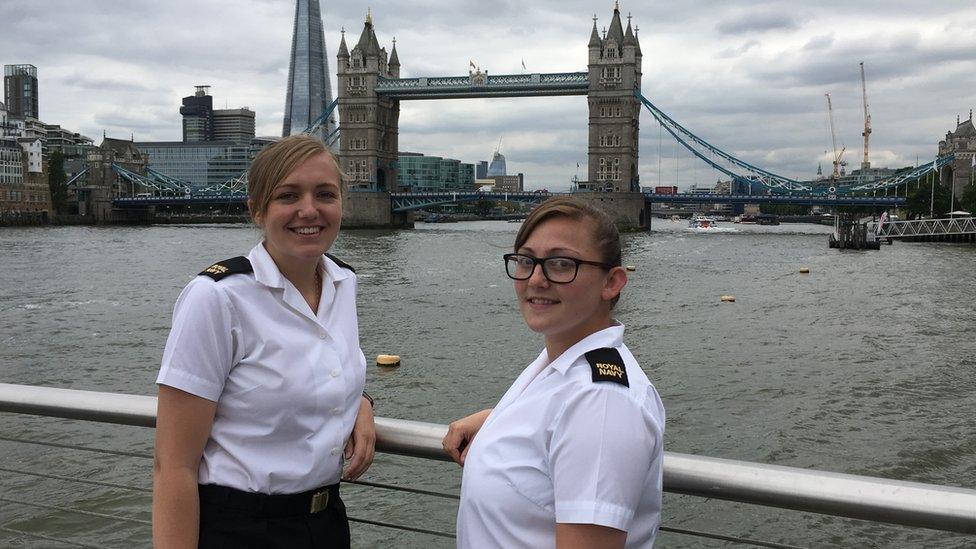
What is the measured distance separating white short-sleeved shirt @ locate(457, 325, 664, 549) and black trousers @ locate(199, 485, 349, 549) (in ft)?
1.20

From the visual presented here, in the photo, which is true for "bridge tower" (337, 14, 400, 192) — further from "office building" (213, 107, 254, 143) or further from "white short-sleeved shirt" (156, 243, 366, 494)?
"office building" (213, 107, 254, 143)

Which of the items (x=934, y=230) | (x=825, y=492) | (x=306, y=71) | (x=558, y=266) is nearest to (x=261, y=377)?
(x=558, y=266)

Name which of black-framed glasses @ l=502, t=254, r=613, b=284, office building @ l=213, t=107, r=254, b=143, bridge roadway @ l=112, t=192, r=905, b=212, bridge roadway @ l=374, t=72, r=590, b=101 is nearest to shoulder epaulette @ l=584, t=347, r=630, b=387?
black-framed glasses @ l=502, t=254, r=613, b=284

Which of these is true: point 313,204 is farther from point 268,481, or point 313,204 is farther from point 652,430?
point 652,430

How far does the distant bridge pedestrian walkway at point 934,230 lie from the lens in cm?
4397

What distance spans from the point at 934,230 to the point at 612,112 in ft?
88.5

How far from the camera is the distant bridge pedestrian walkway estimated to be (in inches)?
1731

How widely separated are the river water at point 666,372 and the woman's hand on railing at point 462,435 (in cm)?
157

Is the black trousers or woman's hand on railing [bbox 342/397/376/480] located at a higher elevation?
woman's hand on railing [bbox 342/397/376/480]

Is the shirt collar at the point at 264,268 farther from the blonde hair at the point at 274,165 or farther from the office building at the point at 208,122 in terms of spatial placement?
the office building at the point at 208,122

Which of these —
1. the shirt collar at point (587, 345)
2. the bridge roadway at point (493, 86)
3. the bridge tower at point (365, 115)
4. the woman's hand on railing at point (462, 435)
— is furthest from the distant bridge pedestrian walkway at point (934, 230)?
the shirt collar at point (587, 345)

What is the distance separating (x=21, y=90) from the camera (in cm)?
13675

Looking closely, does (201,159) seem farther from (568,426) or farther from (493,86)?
(568,426)

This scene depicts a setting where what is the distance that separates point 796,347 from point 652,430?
12.6m
